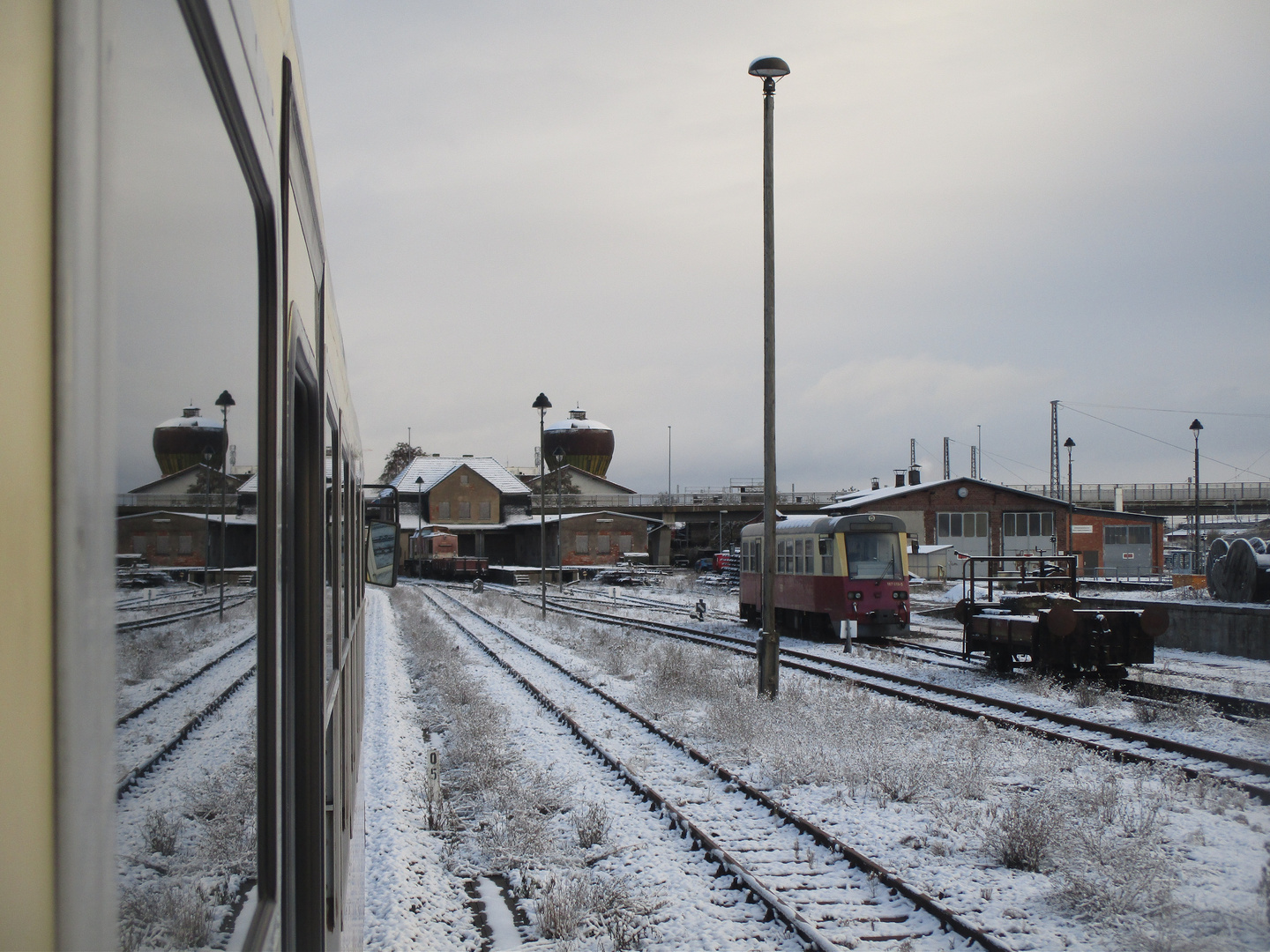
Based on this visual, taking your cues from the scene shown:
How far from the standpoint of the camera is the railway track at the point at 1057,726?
889cm

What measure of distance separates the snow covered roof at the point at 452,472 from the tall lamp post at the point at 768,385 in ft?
200

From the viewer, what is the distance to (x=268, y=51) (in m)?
1.66

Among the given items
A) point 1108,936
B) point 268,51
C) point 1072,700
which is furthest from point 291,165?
point 1072,700

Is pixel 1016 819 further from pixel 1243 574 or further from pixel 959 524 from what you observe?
pixel 959 524

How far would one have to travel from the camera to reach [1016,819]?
7000 mm

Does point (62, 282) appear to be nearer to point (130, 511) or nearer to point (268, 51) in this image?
point (130, 511)

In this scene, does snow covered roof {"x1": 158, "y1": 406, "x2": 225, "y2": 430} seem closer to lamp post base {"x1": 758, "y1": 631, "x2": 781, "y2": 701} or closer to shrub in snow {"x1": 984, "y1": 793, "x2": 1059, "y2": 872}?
shrub in snow {"x1": 984, "y1": 793, "x2": 1059, "y2": 872}

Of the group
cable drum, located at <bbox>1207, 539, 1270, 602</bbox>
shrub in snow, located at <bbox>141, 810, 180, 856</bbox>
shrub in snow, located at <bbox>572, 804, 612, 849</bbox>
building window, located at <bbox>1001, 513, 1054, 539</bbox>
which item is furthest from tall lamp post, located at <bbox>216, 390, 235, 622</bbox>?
building window, located at <bbox>1001, 513, 1054, 539</bbox>

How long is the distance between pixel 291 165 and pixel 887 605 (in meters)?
19.6

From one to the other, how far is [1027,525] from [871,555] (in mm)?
39768

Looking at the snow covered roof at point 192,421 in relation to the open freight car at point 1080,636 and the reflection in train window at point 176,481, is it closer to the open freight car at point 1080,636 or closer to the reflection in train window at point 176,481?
the reflection in train window at point 176,481

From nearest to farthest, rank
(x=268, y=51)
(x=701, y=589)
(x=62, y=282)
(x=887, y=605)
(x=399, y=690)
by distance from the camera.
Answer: (x=62, y=282) < (x=268, y=51) < (x=399, y=690) < (x=887, y=605) < (x=701, y=589)

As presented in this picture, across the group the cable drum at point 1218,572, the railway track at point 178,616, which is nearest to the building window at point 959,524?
the cable drum at point 1218,572

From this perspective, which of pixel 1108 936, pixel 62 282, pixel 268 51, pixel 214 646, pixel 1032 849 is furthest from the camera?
pixel 1032 849
